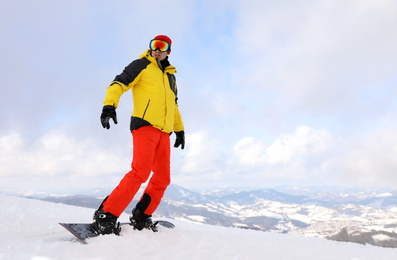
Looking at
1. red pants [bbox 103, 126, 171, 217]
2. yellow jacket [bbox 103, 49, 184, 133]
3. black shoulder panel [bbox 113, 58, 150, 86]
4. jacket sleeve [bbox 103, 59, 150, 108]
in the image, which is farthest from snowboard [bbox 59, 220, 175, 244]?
black shoulder panel [bbox 113, 58, 150, 86]

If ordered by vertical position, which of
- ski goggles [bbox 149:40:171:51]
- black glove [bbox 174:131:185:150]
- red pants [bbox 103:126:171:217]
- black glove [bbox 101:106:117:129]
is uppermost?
ski goggles [bbox 149:40:171:51]

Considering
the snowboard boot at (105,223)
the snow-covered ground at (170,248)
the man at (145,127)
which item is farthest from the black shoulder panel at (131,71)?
the snow-covered ground at (170,248)

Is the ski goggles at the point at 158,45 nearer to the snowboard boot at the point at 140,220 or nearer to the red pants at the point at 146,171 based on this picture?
the red pants at the point at 146,171

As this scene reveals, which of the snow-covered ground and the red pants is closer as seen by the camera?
the snow-covered ground

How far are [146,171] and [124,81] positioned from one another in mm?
1267

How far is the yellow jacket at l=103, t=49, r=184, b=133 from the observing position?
11.0 ft

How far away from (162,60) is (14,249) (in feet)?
9.88

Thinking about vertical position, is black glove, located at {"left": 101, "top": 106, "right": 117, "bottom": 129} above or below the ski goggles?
below

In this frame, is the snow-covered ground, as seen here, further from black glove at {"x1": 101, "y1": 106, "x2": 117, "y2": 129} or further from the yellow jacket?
the yellow jacket

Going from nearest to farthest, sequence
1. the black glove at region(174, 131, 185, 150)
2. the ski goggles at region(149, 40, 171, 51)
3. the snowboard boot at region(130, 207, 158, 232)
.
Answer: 1. the snowboard boot at region(130, 207, 158, 232)
2. the ski goggles at region(149, 40, 171, 51)
3. the black glove at region(174, 131, 185, 150)

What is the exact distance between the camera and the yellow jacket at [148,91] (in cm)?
336

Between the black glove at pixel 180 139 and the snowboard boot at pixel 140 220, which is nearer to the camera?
the snowboard boot at pixel 140 220

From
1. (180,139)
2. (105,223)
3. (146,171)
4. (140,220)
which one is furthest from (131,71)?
(140,220)

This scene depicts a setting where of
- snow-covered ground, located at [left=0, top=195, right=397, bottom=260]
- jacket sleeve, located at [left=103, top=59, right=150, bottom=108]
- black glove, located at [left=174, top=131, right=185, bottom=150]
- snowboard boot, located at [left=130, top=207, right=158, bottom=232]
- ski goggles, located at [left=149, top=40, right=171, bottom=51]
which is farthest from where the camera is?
black glove, located at [left=174, top=131, right=185, bottom=150]
